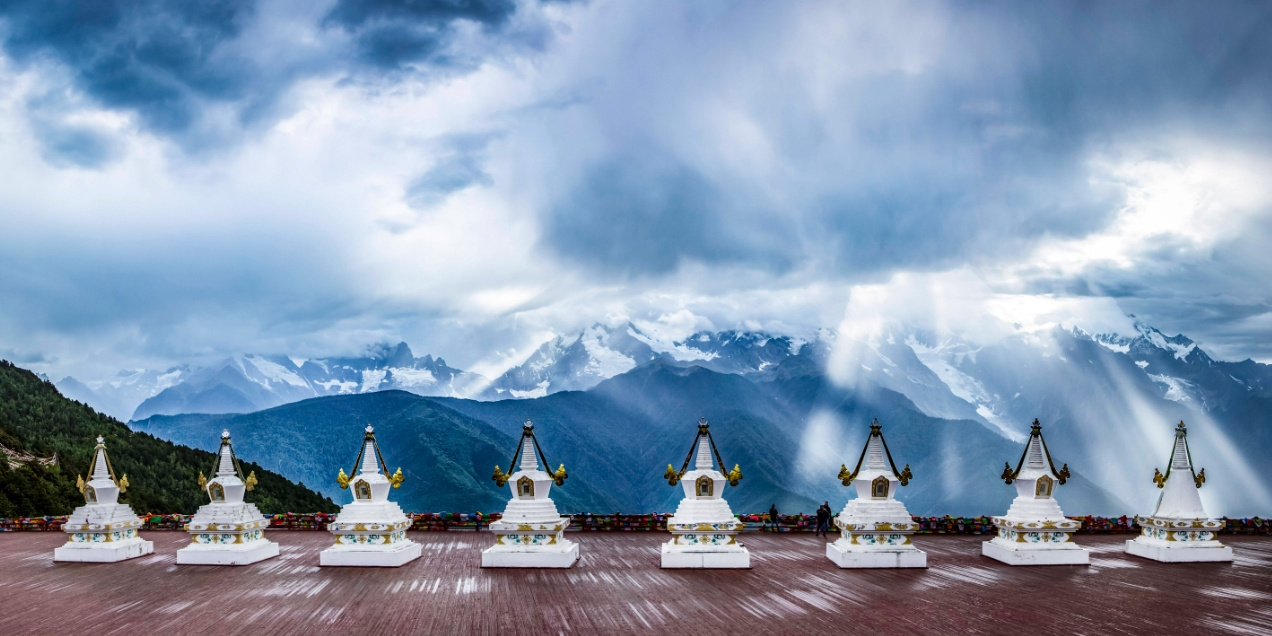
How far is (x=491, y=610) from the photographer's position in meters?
14.5

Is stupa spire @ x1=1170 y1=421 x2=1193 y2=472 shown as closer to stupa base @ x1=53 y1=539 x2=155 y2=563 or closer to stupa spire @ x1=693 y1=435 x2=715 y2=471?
stupa spire @ x1=693 y1=435 x2=715 y2=471

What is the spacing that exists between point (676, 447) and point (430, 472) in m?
47.4

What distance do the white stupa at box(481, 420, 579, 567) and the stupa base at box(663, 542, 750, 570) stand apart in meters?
2.55

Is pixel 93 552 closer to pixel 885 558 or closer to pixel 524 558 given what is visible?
pixel 524 558

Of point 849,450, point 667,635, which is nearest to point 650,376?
point 849,450

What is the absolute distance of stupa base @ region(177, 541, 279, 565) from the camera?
20044 millimetres

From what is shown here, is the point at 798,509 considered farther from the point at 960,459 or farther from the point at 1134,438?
the point at 1134,438

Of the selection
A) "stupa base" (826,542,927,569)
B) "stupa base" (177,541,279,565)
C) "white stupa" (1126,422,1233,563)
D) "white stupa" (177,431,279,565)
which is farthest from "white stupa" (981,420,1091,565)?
"white stupa" (177,431,279,565)

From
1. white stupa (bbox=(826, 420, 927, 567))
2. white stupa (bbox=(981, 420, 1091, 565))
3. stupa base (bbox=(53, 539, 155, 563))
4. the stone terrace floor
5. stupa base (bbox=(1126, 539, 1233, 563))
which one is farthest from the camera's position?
stupa base (bbox=(53, 539, 155, 563))

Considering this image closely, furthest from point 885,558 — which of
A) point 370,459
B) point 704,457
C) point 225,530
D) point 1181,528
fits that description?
point 225,530

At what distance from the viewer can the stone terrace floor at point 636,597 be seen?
44.4 feet

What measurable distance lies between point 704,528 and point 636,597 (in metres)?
3.65

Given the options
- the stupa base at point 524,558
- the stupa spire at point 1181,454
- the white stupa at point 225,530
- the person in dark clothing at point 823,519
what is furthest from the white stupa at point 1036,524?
the white stupa at point 225,530

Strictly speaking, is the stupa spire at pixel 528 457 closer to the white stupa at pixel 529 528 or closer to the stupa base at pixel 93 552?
the white stupa at pixel 529 528
